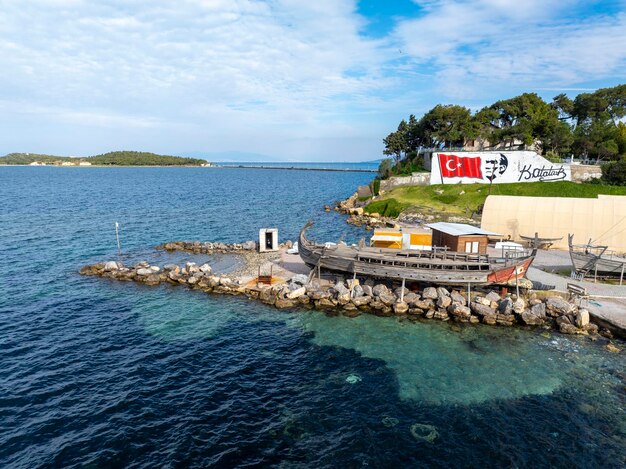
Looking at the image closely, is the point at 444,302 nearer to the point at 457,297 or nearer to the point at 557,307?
the point at 457,297

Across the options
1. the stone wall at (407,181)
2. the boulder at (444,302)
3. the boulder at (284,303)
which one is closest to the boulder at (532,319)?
the boulder at (444,302)

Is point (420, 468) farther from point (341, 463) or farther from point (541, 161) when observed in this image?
point (541, 161)

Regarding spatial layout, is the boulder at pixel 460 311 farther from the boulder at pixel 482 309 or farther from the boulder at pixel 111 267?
the boulder at pixel 111 267

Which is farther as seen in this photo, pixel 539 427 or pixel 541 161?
pixel 541 161

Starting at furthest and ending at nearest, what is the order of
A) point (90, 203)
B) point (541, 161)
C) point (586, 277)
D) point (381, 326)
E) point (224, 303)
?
point (90, 203) → point (541, 161) → point (586, 277) → point (224, 303) → point (381, 326)

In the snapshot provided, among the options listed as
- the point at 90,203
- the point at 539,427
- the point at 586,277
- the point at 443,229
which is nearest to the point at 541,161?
the point at 586,277

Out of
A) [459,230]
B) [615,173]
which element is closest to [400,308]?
[459,230]

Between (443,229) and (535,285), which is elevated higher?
(443,229)
